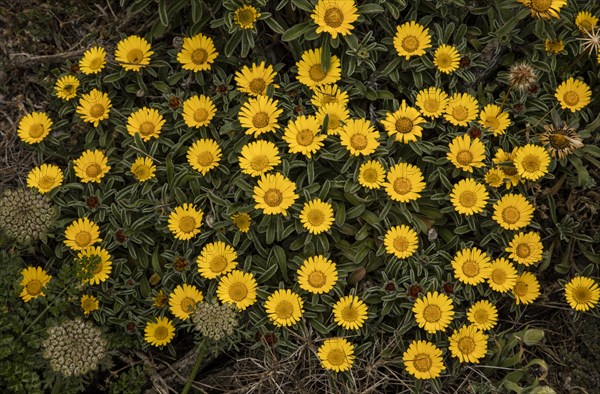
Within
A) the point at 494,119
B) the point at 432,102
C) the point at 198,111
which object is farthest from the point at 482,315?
the point at 198,111

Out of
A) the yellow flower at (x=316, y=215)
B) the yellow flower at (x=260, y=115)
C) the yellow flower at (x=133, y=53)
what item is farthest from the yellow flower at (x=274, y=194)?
the yellow flower at (x=133, y=53)

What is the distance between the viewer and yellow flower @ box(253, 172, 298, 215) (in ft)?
12.9

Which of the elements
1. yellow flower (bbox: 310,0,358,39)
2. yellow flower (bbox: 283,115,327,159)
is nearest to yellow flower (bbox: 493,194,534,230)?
yellow flower (bbox: 283,115,327,159)

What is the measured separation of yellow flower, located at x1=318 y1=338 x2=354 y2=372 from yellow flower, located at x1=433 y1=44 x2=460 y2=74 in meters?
1.72

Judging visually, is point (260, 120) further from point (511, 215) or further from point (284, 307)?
point (511, 215)

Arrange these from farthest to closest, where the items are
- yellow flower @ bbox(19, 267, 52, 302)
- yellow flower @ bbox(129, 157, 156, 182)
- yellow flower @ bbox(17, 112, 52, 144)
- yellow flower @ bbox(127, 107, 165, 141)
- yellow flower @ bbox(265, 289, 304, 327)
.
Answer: yellow flower @ bbox(17, 112, 52, 144), yellow flower @ bbox(127, 107, 165, 141), yellow flower @ bbox(129, 157, 156, 182), yellow flower @ bbox(19, 267, 52, 302), yellow flower @ bbox(265, 289, 304, 327)

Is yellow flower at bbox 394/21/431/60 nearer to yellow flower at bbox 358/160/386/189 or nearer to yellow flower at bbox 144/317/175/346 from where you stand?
yellow flower at bbox 358/160/386/189

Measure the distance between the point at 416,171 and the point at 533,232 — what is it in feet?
2.58

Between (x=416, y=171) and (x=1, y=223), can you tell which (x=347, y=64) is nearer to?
(x=416, y=171)

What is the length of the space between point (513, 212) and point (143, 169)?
86.0 inches

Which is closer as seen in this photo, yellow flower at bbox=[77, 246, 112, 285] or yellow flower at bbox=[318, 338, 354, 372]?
yellow flower at bbox=[318, 338, 354, 372]

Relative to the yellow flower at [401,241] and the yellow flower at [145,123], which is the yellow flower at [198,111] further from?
the yellow flower at [401,241]

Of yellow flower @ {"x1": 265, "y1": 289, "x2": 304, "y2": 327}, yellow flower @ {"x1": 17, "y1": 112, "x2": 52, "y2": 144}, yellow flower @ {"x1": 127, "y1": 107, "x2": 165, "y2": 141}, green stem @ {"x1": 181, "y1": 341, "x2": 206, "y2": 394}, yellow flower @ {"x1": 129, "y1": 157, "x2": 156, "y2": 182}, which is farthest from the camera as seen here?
yellow flower @ {"x1": 17, "y1": 112, "x2": 52, "y2": 144}

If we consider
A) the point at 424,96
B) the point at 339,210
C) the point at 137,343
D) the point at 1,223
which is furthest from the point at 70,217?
the point at 424,96
